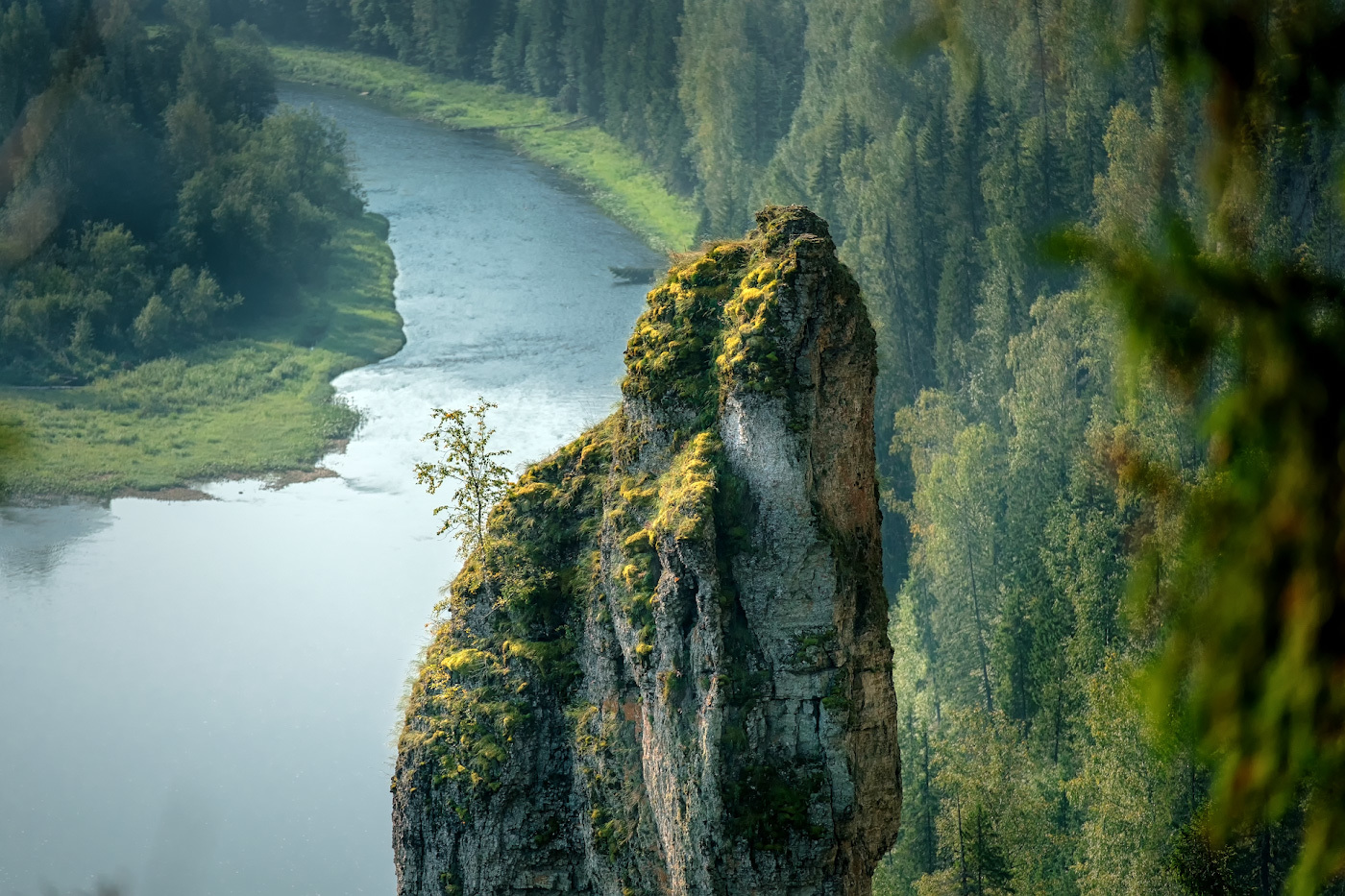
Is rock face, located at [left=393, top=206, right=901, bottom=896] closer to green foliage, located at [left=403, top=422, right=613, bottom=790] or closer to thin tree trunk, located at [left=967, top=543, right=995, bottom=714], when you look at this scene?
green foliage, located at [left=403, top=422, right=613, bottom=790]

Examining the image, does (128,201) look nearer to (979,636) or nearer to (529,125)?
(529,125)

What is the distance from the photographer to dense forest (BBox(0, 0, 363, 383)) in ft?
263

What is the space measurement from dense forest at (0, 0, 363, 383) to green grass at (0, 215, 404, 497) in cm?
239

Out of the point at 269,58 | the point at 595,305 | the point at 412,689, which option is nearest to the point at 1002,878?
the point at 412,689

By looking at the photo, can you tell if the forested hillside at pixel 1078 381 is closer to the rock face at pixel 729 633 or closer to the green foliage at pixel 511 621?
the rock face at pixel 729 633

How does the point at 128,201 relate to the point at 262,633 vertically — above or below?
above

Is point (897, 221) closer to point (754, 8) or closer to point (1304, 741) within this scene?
point (754, 8)

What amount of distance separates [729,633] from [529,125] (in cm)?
9467

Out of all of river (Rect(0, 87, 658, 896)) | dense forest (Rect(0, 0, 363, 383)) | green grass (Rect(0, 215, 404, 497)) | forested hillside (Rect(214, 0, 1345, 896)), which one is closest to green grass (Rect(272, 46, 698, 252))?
forested hillside (Rect(214, 0, 1345, 896))

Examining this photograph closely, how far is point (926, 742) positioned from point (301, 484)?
112 ft

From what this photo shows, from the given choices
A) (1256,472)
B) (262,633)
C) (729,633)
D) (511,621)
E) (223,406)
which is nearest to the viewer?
(1256,472)

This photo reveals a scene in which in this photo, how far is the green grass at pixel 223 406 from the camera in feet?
231

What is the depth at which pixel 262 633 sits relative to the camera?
5844cm

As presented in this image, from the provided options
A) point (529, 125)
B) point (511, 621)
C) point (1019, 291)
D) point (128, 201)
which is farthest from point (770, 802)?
point (529, 125)
